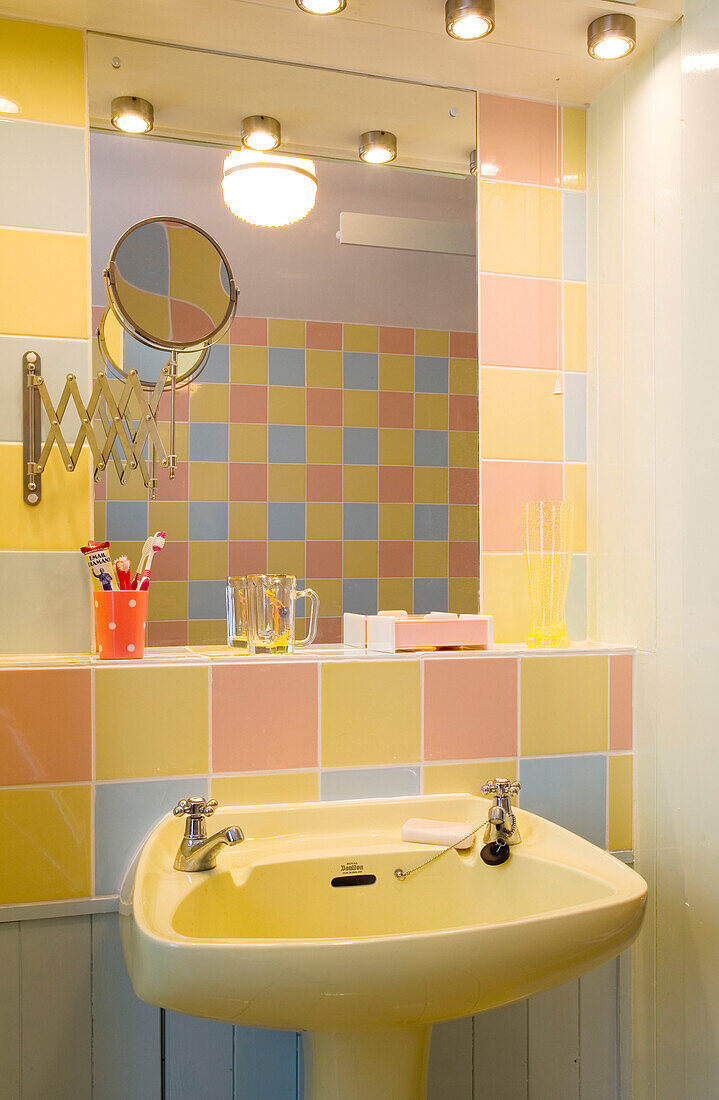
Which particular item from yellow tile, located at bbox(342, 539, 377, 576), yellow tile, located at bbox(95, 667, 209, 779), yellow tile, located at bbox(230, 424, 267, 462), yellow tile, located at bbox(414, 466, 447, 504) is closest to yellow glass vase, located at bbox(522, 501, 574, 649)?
yellow tile, located at bbox(414, 466, 447, 504)

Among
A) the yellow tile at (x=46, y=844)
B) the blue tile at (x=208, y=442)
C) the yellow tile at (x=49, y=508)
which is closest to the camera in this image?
the yellow tile at (x=46, y=844)

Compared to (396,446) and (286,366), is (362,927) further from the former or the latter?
(286,366)

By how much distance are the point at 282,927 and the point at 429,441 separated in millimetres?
807

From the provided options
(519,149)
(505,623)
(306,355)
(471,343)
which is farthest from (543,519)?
(519,149)

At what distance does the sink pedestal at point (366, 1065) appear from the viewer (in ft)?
3.82

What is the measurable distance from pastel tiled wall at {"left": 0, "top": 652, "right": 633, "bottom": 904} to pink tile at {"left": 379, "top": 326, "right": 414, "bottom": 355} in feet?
1.72

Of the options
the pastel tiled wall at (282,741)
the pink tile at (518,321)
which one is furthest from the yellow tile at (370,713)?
the pink tile at (518,321)

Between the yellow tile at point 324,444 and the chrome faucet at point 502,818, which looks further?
the yellow tile at point 324,444

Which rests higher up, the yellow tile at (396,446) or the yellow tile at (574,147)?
the yellow tile at (574,147)

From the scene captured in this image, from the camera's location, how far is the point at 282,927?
126 cm

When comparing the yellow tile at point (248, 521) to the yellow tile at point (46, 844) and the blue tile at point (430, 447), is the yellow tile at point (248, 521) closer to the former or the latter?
the blue tile at point (430, 447)

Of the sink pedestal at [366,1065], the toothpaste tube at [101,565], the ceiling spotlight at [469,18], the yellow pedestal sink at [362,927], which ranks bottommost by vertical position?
the sink pedestal at [366,1065]

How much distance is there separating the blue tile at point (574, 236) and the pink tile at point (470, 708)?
0.71 metres

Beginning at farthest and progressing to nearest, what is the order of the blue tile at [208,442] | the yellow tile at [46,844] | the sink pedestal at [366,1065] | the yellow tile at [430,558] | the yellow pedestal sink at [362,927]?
the yellow tile at [430,558]
the blue tile at [208,442]
the yellow tile at [46,844]
the sink pedestal at [366,1065]
the yellow pedestal sink at [362,927]
